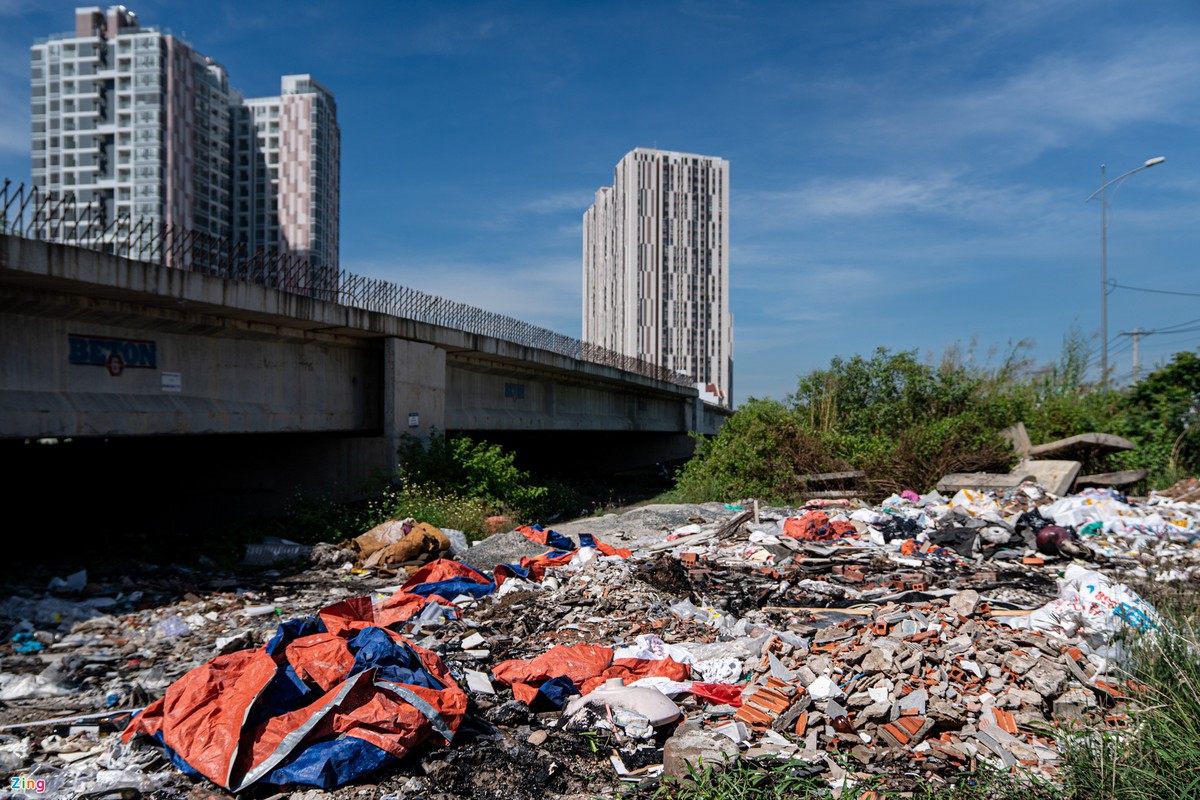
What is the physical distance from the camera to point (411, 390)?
A: 43.7 feet

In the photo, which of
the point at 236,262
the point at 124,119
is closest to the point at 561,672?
the point at 236,262

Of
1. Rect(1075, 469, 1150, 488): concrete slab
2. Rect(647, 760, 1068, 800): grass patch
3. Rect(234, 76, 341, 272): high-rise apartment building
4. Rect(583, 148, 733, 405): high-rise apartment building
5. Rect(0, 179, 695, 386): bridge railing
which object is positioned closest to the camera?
Rect(647, 760, 1068, 800): grass patch

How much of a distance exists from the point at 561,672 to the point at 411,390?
8978mm

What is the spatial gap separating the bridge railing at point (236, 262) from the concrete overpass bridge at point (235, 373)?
0.13 ft

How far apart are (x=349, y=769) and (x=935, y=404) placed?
53.1ft

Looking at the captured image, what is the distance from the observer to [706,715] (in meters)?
4.56

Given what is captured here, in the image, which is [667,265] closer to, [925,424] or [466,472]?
[925,424]

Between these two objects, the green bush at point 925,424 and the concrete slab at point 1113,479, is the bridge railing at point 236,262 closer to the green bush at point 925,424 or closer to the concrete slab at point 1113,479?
the green bush at point 925,424

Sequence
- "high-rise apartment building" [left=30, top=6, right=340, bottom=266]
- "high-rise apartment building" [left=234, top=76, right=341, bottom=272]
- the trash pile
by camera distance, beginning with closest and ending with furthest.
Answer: the trash pile, "high-rise apartment building" [left=30, top=6, right=340, bottom=266], "high-rise apartment building" [left=234, top=76, right=341, bottom=272]

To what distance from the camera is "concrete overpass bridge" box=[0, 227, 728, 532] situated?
793 centimetres

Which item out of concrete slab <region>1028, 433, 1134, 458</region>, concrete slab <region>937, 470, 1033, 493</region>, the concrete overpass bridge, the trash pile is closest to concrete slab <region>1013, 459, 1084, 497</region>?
concrete slab <region>937, 470, 1033, 493</region>

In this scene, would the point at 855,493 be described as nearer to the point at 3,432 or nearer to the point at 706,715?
the point at 706,715

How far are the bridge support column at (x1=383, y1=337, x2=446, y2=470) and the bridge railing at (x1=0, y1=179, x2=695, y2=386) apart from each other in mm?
614

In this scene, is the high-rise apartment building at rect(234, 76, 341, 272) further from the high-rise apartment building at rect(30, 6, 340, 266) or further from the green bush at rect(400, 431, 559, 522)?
the green bush at rect(400, 431, 559, 522)
